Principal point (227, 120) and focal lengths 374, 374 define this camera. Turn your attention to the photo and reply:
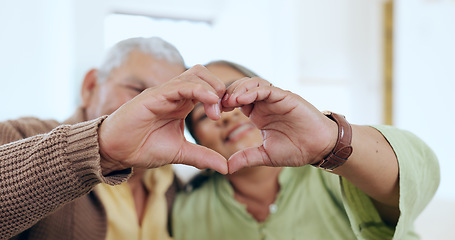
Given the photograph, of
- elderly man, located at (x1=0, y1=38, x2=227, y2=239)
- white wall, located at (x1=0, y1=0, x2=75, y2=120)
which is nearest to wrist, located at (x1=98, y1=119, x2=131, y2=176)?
elderly man, located at (x1=0, y1=38, x2=227, y2=239)

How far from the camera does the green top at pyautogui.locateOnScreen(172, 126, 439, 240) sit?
684 mm

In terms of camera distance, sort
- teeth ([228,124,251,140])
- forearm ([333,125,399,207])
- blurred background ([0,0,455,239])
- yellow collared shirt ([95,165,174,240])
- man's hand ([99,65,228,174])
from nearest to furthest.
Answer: man's hand ([99,65,228,174])
forearm ([333,125,399,207])
yellow collared shirt ([95,165,174,240])
teeth ([228,124,251,140])
blurred background ([0,0,455,239])

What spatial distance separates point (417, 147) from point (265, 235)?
382 mm

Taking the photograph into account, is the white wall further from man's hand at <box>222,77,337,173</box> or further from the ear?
man's hand at <box>222,77,337,173</box>

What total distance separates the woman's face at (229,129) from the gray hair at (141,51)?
0.11m

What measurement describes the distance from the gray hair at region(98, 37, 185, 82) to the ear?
0.03 m

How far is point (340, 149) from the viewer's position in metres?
0.59

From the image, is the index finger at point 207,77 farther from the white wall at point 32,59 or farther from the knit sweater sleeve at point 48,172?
the white wall at point 32,59

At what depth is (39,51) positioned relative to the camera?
62.6 inches

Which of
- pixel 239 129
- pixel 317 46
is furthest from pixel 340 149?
pixel 317 46

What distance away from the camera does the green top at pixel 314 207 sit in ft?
2.24

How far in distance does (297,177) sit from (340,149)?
36 cm

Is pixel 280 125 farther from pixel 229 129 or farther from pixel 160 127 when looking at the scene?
pixel 229 129

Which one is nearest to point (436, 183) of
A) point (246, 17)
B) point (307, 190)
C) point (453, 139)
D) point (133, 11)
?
point (307, 190)
